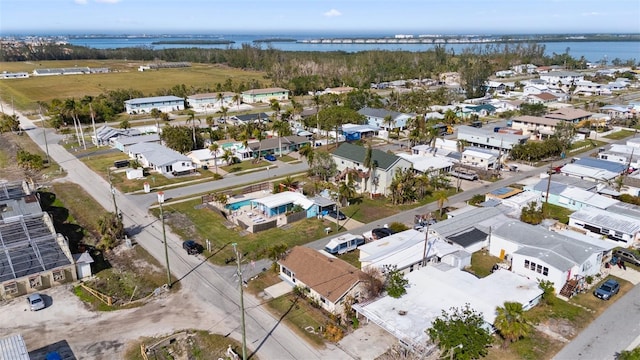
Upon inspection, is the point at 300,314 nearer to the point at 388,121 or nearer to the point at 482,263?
the point at 482,263

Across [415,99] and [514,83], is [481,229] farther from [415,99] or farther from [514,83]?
[514,83]

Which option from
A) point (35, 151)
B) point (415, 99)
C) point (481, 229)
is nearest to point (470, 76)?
point (415, 99)

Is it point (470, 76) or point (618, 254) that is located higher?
point (470, 76)

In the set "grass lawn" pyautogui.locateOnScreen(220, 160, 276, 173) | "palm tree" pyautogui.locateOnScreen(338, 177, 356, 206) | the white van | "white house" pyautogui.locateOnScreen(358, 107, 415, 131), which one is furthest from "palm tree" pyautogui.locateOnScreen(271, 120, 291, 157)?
the white van

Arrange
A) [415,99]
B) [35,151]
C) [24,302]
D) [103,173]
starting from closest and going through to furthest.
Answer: [24,302], [103,173], [35,151], [415,99]

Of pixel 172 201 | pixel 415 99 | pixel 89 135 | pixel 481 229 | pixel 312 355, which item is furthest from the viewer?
pixel 415 99

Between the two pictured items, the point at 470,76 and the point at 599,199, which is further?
the point at 470,76

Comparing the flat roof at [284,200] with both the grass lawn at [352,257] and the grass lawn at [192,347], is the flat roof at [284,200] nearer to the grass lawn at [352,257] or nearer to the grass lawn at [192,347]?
the grass lawn at [352,257]
